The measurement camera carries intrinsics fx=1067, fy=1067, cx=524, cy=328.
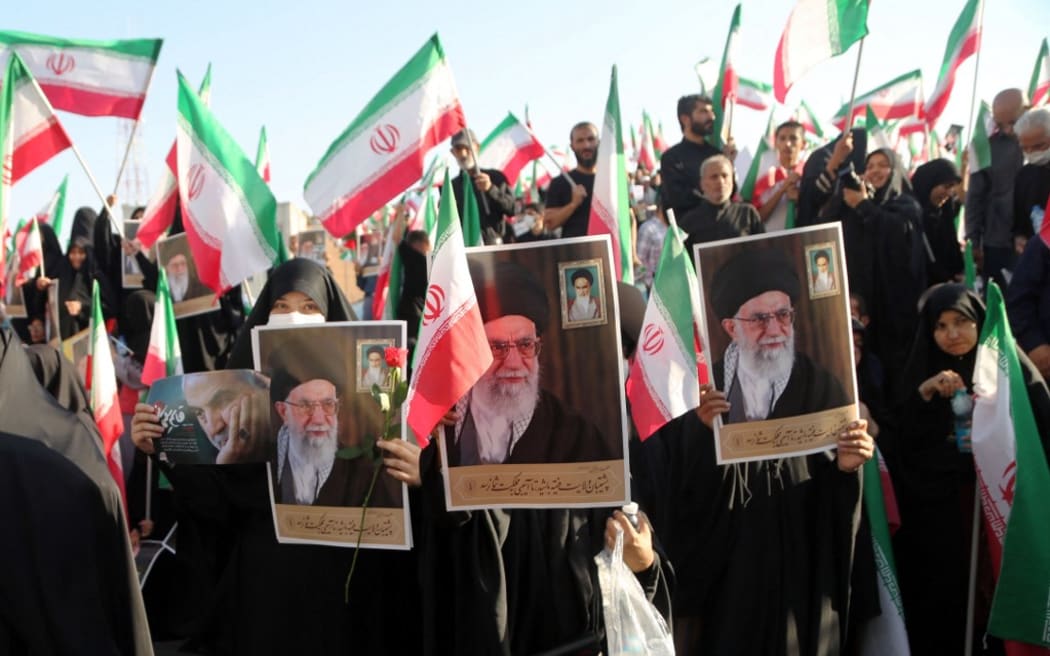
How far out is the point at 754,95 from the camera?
39.4ft

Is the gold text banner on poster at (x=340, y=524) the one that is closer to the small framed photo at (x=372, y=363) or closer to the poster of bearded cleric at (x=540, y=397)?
the poster of bearded cleric at (x=540, y=397)

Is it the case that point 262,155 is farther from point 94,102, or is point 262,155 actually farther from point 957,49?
point 957,49

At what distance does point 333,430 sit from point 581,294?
30.6 inches

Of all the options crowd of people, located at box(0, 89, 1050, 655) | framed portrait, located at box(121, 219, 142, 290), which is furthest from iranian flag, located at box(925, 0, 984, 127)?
framed portrait, located at box(121, 219, 142, 290)

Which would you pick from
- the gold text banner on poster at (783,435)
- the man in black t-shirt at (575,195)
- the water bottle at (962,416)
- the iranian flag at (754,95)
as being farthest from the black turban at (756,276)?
the iranian flag at (754,95)

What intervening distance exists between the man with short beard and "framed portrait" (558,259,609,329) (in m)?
0.06

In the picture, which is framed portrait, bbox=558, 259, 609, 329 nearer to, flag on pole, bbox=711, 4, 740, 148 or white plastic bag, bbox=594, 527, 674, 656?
white plastic bag, bbox=594, 527, 674, 656

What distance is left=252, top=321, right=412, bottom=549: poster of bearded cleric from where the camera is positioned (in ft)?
9.50

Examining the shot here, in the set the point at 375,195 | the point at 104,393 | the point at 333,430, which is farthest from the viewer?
the point at 375,195

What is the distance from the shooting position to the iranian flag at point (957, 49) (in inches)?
345

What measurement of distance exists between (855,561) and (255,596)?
216 cm

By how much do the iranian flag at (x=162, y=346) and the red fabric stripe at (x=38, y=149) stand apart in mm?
1434

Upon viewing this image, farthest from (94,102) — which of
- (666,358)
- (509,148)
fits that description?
(666,358)

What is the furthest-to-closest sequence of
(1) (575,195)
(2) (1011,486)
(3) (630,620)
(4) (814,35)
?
1. (1) (575,195)
2. (4) (814,35)
3. (2) (1011,486)
4. (3) (630,620)
